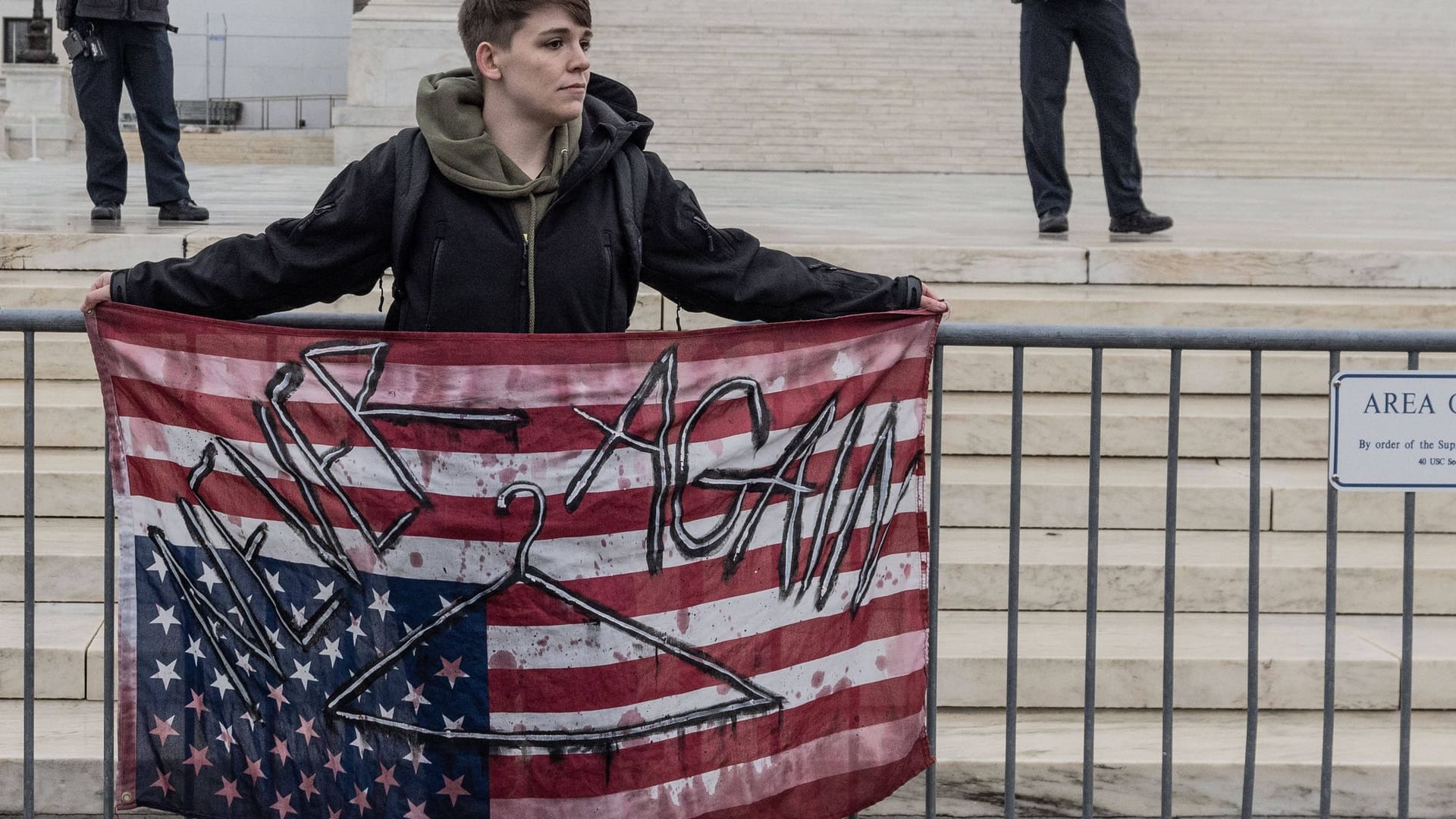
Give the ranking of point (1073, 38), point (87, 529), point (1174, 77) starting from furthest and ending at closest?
point (1174, 77), point (1073, 38), point (87, 529)

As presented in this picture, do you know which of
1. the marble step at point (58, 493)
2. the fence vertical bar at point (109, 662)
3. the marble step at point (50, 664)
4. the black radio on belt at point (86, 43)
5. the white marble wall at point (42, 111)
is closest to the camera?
the fence vertical bar at point (109, 662)

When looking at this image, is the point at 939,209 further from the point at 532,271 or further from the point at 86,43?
the point at 532,271

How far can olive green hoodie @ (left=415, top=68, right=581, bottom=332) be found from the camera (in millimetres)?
2924

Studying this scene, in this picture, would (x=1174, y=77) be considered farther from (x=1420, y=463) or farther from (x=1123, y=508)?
(x=1420, y=463)

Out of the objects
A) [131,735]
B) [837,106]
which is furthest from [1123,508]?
[837,106]

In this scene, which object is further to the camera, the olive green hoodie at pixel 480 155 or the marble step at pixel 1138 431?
the marble step at pixel 1138 431

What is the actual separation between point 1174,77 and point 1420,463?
18.7 m

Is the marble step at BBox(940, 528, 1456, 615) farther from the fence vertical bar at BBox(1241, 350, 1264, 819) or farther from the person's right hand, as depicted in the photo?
the person's right hand

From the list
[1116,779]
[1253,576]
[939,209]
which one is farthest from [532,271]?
[939,209]

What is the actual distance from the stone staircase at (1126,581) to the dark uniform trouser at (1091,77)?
5.55 ft

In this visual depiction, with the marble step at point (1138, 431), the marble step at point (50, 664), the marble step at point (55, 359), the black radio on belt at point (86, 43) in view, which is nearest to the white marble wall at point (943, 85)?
the black radio on belt at point (86, 43)

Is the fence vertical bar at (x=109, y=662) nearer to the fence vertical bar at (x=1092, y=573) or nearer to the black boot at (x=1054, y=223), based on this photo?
the fence vertical bar at (x=1092, y=573)

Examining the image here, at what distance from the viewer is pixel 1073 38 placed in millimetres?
7555

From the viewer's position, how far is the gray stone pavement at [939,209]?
7.02 metres
